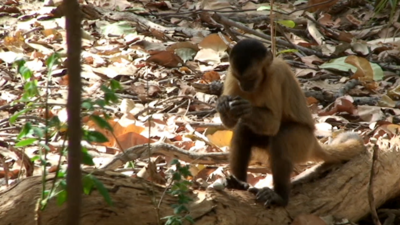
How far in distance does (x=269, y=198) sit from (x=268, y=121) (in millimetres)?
624

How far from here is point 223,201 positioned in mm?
4031

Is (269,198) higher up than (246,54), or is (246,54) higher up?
(246,54)

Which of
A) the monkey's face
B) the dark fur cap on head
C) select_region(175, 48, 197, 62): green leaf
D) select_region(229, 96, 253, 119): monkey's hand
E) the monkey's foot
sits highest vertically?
the dark fur cap on head

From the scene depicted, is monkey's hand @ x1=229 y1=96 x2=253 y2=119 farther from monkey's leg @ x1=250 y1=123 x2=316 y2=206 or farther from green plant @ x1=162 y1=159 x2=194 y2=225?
green plant @ x1=162 y1=159 x2=194 y2=225

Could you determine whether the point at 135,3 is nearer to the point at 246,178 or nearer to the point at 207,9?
the point at 207,9

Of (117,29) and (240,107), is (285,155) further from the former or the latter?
(117,29)

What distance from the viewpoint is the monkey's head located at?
4.49 meters

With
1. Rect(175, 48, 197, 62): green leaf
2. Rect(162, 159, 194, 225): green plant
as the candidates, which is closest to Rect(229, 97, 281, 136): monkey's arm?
Rect(162, 159, 194, 225): green plant

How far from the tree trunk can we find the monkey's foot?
0.74 feet

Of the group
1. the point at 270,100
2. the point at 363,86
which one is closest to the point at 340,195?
the point at 270,100

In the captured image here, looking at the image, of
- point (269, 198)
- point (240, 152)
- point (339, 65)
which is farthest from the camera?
point (339, 65)

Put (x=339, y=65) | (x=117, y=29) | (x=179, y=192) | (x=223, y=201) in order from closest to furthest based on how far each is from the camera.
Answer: (x=179, y=192) < (x=223, y=201) < (x=339, y=65) < (x=117, y=29)

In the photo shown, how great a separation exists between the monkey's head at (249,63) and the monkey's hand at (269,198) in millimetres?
796

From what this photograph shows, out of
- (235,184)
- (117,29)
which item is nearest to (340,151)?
(235,184)
